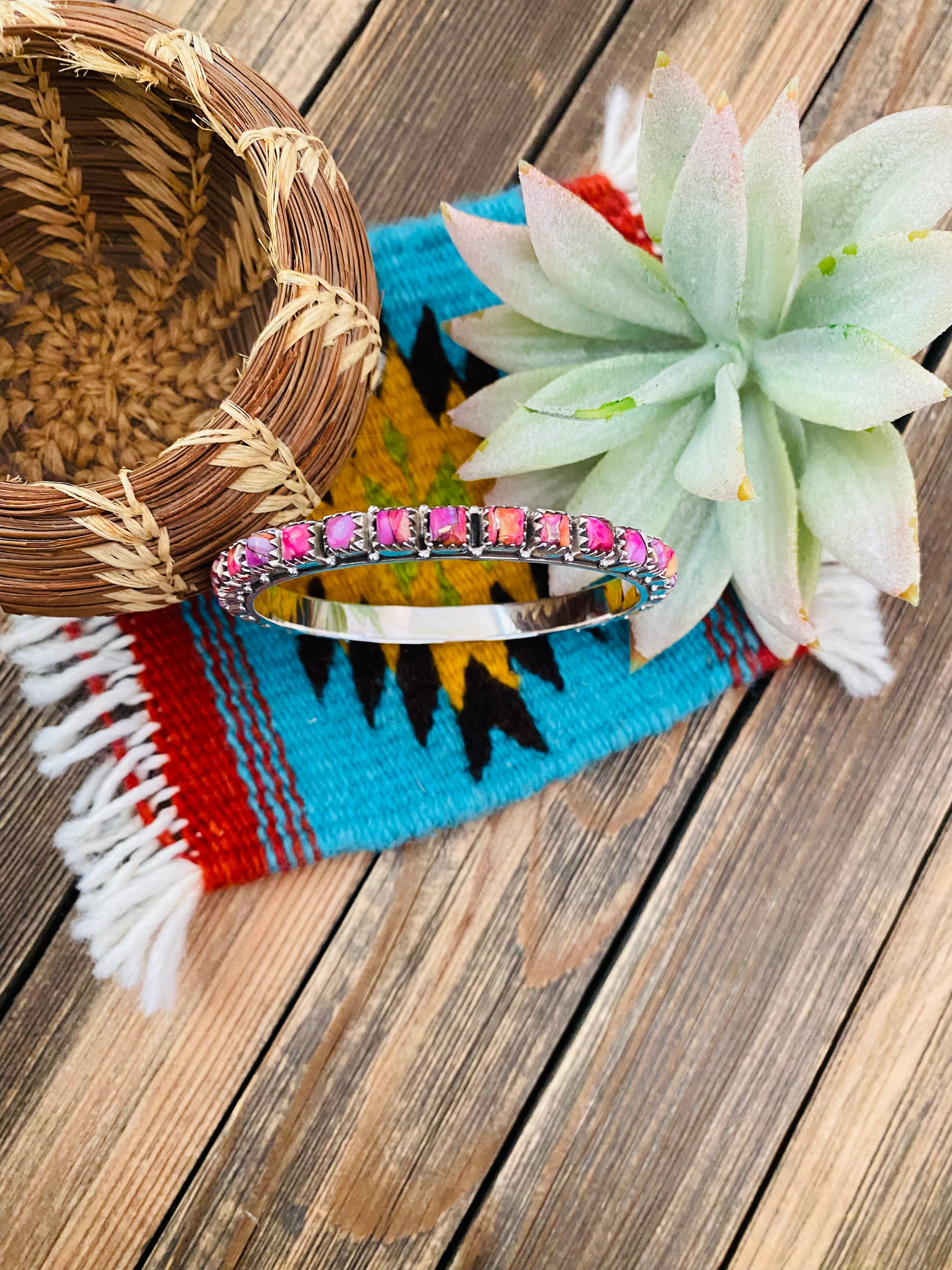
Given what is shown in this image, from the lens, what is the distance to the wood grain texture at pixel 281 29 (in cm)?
46

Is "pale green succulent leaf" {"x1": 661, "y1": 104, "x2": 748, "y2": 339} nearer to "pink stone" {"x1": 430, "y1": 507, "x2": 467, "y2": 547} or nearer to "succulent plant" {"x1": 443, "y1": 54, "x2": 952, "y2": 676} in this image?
"succulent plant" {"x1": 443, "y1": 54, "x2": 952, "y2": 676}

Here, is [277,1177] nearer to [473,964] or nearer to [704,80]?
[473,964]

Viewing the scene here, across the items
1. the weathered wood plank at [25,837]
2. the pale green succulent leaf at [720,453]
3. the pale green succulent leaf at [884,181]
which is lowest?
the weathered wood plank at [25,837]

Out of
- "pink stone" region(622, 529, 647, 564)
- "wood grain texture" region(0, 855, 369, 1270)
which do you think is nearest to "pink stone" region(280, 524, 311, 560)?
"pink stone" region(622, 529, 647, 564)

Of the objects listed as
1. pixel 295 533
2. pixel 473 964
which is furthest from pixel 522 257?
pixel 473 964

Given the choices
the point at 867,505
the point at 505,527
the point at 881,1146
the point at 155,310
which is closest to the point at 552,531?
the point at 505,527

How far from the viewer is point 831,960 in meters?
0.45

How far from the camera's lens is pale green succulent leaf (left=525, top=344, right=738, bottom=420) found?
34 centimetres

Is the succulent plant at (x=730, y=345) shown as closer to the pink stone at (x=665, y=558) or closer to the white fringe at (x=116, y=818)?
the pink stone at (x=665, y=558)

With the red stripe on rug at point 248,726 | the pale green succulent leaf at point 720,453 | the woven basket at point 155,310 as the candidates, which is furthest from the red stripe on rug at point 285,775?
the pale green succulent leaf at point 720,453

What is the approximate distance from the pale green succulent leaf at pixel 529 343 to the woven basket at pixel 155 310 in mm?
73

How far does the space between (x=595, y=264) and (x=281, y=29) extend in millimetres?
238

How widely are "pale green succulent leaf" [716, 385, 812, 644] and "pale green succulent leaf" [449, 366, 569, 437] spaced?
0.25 feet

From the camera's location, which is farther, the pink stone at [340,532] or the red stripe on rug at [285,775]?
the red stripe on rug at [285,775]
